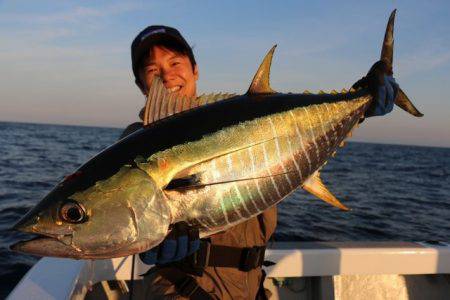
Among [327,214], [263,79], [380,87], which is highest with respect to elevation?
[380,87]

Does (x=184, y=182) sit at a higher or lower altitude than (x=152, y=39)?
lower

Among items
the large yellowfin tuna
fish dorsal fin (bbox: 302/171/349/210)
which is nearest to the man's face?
the large yellowfin tuna

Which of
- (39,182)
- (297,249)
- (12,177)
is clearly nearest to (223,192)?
(297,249)

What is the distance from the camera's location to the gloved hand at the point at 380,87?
3.25m

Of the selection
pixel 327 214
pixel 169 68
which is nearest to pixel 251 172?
pixel 169 68

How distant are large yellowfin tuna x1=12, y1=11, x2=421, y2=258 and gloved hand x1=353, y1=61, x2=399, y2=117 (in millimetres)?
832

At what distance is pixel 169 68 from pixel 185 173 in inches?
56.0

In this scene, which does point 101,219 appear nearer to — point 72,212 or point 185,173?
point 72,212

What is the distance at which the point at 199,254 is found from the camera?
2658 mm

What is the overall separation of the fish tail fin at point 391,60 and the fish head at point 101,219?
8.17 feet

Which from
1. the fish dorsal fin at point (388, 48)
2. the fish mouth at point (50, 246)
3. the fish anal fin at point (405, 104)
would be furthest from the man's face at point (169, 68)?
the fish anal fin at point (405, 104)

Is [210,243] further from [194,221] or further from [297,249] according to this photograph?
[297,249]

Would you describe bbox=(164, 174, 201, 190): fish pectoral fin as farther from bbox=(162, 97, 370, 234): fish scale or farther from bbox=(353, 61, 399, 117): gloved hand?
bbox=(353, 61, 399, 117): gloved hand

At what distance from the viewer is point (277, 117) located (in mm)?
2406
